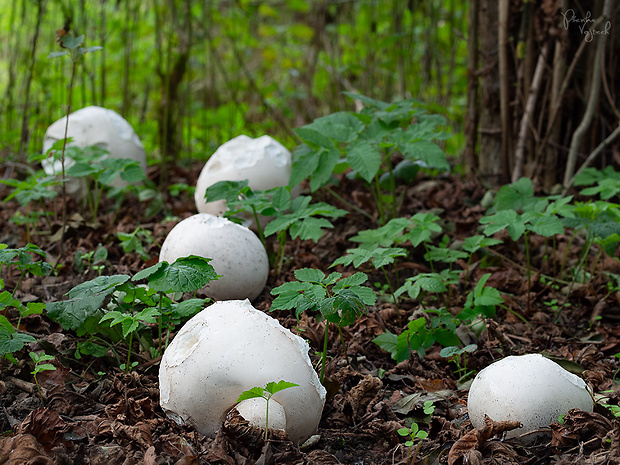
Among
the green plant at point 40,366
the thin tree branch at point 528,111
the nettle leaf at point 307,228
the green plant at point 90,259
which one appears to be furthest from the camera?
the thin tree branch at point 528,111

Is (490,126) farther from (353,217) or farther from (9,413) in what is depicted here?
(9,413)

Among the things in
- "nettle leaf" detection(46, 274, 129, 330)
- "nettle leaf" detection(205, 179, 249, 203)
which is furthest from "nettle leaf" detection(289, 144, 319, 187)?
"nettle leaf" detection(46, 274, 129, 330)

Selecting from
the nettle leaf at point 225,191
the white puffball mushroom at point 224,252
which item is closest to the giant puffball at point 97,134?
the nettle leaf at point 225,191

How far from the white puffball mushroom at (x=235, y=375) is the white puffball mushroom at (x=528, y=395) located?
0.53 m

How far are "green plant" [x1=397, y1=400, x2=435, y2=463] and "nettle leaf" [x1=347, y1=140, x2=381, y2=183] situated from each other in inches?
49.5

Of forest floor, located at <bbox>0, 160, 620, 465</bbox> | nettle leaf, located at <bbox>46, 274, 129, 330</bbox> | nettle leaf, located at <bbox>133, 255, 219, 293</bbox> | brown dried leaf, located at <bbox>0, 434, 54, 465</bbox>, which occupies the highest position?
nettle leaf, located at <bbox>133, 255, 219, 293</bbox>

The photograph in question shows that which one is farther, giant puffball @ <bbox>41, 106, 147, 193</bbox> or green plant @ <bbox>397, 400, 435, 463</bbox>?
giant puffball @ <bbox>41, 106, 147, 193</bbox>

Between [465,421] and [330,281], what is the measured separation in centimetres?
66

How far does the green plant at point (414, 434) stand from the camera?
1.80 m

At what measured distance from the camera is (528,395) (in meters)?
1.90

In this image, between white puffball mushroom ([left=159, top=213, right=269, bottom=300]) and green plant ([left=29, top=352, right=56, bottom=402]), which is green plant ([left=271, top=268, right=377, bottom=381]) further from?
green plant ([left=29, top=352, right=56, bottom=402])

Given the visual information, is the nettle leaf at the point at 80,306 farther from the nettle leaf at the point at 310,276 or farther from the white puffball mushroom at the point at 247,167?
the white puffball mushroom at the point at 247,167

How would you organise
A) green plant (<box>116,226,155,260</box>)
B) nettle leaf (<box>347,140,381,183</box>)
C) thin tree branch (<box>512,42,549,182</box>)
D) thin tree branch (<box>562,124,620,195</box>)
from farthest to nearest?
thin tree branch (<box>512,42,549,182</box>)
thin tree branch (<box>562,124,620,195</box>)
green plant (<box>116,226,155,260</box>)
nettle leaf (<box>347,140,381,183</box>)

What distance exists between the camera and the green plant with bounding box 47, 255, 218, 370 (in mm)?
2062
